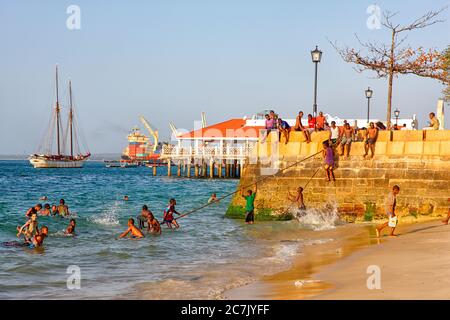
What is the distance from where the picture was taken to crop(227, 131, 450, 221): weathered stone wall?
57.0ft

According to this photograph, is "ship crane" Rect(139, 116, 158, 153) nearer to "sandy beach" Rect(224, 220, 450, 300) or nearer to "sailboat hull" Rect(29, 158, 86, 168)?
"sailboat hull" Rect(29, 158, 86, 168)

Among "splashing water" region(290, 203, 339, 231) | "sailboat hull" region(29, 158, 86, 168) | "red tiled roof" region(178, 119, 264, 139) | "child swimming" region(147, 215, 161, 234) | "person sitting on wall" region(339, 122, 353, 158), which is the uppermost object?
"red tiled roof" region(178, 119, 264, 139)

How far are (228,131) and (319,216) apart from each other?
38.9 metres

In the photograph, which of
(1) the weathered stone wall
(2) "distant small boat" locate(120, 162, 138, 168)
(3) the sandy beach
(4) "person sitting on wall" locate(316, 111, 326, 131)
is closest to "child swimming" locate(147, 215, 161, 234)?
(1) the weathered stone wall

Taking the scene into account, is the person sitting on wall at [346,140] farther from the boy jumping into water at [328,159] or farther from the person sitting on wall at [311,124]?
the person sitting on wall at [311,124]

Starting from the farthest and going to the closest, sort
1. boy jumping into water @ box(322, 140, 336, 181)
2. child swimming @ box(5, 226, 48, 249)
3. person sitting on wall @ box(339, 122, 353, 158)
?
person sitting on wall @ box(339, 122, 353, 158) → boy jumping into water @ box(322, 140, 336, 181) → child swimming @ box(5, 226, 48, 249)

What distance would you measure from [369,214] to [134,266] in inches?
330

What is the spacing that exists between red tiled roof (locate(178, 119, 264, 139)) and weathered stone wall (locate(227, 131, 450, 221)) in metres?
34.2

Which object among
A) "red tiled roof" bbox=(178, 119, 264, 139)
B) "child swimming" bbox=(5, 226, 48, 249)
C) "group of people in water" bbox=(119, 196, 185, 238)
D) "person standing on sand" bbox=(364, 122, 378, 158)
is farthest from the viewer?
"red tiled roof" bbox=(178, 119, 264, 139)

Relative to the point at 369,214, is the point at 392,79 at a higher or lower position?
higher

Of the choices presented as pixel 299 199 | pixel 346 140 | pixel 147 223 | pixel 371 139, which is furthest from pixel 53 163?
pixel 371 139
